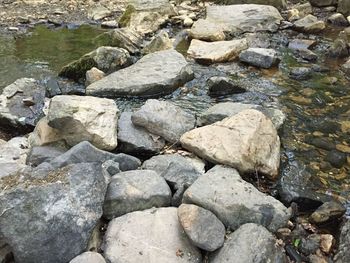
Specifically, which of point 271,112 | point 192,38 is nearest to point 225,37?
point 192,38

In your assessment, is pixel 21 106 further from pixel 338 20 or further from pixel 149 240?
pixel 338 20

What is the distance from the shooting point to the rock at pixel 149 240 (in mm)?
3221

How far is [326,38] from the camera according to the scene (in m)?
9.00

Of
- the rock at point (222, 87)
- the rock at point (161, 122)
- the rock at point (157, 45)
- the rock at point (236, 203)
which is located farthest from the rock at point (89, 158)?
the rock at point (157, 45)

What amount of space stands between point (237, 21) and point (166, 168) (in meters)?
6.56

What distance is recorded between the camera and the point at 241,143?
429 cm

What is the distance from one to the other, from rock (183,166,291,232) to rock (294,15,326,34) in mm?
6593

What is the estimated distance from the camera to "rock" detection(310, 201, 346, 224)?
12.3 ft

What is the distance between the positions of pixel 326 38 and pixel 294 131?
15.2 ft

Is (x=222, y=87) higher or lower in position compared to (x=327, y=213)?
lower

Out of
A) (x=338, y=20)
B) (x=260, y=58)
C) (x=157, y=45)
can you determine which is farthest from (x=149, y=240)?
(x=338, y=20)

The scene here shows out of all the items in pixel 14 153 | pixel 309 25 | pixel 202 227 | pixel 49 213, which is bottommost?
pixel 309 25

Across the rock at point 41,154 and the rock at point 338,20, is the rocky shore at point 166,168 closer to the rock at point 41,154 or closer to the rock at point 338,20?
the rock at point 41,154

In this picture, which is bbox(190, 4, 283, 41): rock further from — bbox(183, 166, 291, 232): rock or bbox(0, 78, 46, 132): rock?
bbox(183, 166, 291, 232): rock
